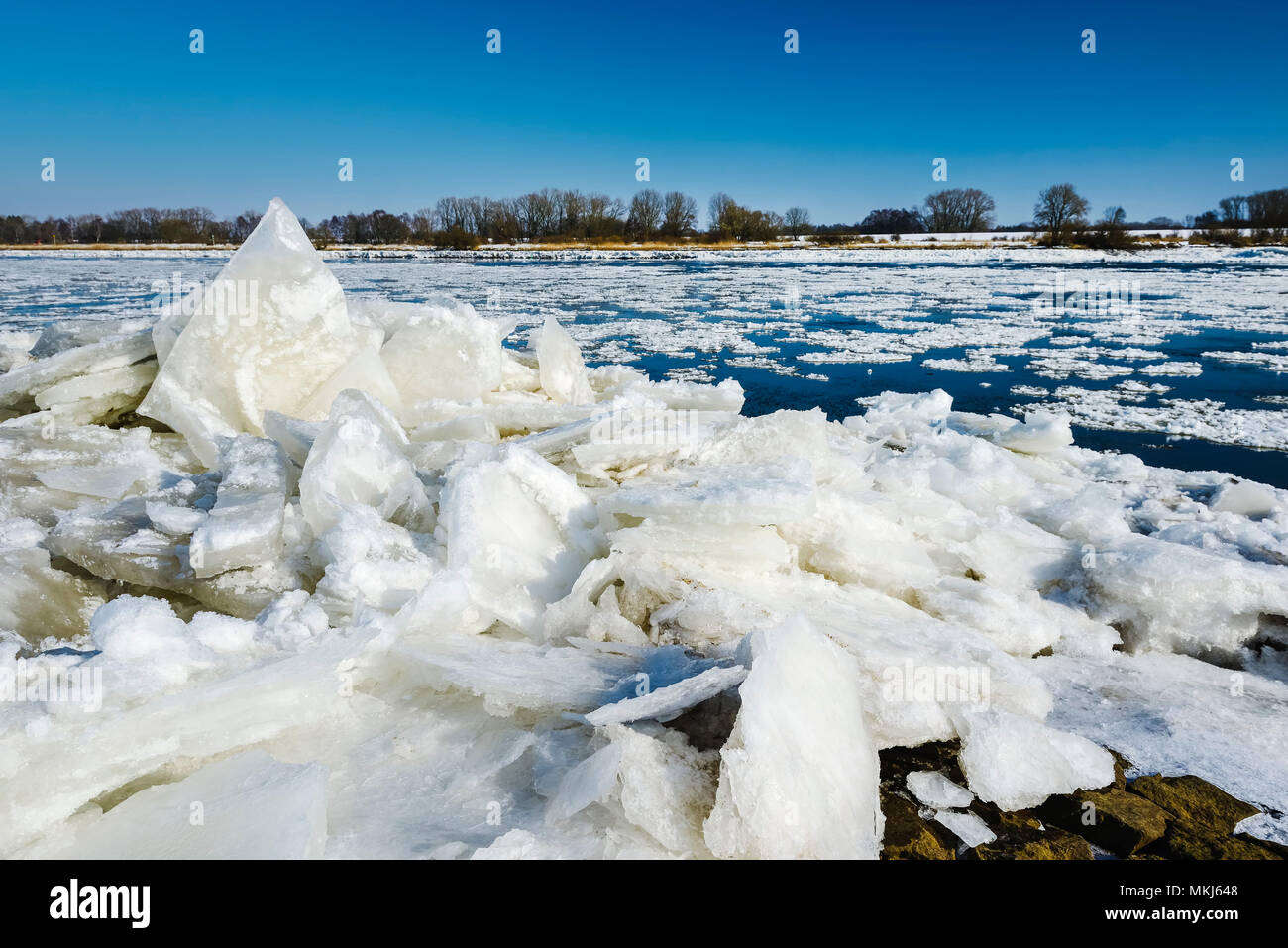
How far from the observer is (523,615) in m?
2.26

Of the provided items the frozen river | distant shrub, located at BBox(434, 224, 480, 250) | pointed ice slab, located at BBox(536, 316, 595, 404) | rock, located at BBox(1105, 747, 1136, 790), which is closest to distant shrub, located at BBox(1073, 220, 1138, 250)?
the frozen river

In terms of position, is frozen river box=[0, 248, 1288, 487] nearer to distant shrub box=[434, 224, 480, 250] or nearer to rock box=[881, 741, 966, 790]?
rock box=[881, 741, 966, 790]

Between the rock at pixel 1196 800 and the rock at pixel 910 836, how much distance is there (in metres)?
0.63

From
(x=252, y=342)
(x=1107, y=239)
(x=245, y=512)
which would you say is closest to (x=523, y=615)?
(x=245, y=512)

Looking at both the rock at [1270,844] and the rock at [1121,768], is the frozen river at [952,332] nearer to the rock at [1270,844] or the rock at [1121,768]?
the rock at [1121,768]

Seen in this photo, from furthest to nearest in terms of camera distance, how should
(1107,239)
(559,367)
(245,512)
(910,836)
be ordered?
(1107,239), (559,367), (245,512), (910,836)

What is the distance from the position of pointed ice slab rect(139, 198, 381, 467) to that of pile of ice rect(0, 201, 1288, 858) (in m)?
0.01

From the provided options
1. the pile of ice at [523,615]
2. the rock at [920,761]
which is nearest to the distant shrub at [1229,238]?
the pile of ice at [523,615]

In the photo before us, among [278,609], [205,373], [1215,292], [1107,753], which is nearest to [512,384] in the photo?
[205,373]

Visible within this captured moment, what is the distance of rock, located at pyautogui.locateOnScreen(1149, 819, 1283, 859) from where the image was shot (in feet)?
5.31

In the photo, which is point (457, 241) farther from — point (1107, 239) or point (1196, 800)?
point (1196, 800)

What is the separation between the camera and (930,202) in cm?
6850

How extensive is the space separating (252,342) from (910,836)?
138 inches

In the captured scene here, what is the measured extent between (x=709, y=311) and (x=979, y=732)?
12.9 m
